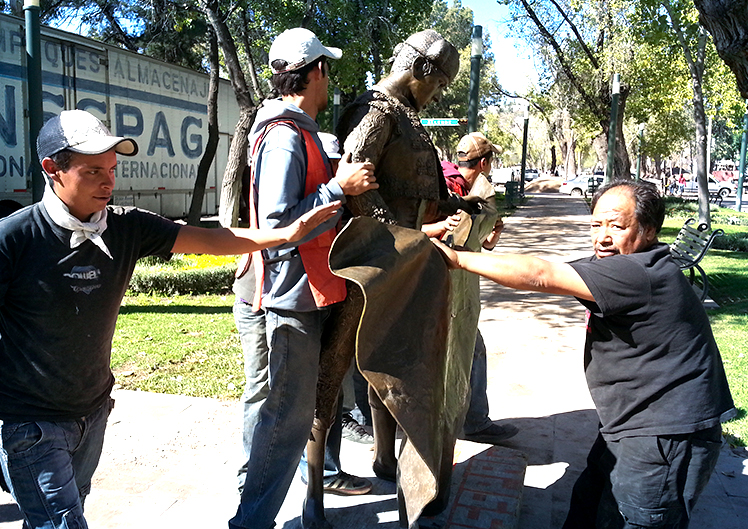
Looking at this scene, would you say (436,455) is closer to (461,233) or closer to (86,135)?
(461,233)

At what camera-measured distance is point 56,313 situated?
78.6 inches

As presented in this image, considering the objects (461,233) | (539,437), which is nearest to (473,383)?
(539,437)

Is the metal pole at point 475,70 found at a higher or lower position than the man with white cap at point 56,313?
higher

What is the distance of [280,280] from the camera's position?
2.59 metres

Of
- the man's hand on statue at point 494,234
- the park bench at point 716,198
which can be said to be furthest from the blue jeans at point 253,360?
the park bench at point 716,198

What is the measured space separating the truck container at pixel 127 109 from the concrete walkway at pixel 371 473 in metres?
6.63

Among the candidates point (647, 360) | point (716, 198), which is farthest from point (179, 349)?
point (716, 198)

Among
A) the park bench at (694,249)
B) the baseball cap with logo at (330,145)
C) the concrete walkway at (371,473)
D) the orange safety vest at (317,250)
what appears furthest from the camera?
the park bench at (694,249)

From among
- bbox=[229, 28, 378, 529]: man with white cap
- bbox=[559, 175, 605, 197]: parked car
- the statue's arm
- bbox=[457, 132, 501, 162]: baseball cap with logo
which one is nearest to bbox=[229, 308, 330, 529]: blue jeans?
bbox=[229, 28, 378, 529]: man with white cap

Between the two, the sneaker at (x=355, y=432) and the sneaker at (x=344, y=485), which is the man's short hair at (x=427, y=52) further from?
the sneaker at (x=355, y=432)

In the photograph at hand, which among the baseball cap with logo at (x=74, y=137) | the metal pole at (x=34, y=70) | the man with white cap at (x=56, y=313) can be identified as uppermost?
the metal pole at (x=34, y=70)

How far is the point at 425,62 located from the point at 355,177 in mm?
781

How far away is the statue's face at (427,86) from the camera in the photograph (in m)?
2.96

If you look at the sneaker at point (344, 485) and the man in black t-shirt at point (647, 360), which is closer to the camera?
the man in black t-shirt at point (647, 360)
